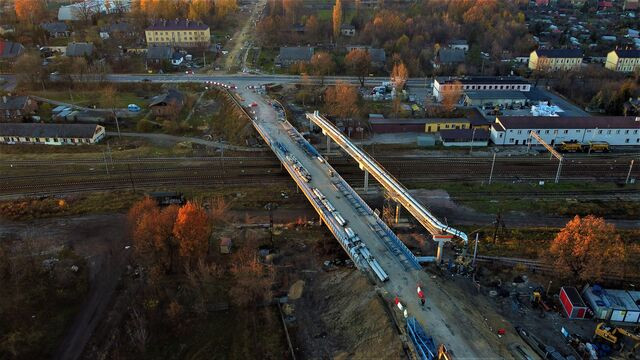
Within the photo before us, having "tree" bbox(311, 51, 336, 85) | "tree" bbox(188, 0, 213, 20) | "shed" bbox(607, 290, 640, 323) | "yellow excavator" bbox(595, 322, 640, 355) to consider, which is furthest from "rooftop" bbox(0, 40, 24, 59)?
"shed" bbox(607, 290, 640, 323)

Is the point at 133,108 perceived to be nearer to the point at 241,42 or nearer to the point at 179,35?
the point at 179,35

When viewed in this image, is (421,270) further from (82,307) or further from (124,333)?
(82,307)

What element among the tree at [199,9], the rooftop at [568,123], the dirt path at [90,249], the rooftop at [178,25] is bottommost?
the dirt path at [90,249]

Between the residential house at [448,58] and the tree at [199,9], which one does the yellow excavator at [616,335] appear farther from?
the tree at [199,9]

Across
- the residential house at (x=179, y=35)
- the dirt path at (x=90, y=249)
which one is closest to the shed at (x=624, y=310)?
the dirt path at (x=90, y=249)

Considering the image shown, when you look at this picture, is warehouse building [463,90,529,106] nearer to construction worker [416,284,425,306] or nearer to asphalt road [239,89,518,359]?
asphalt road [239,89,518,359]
